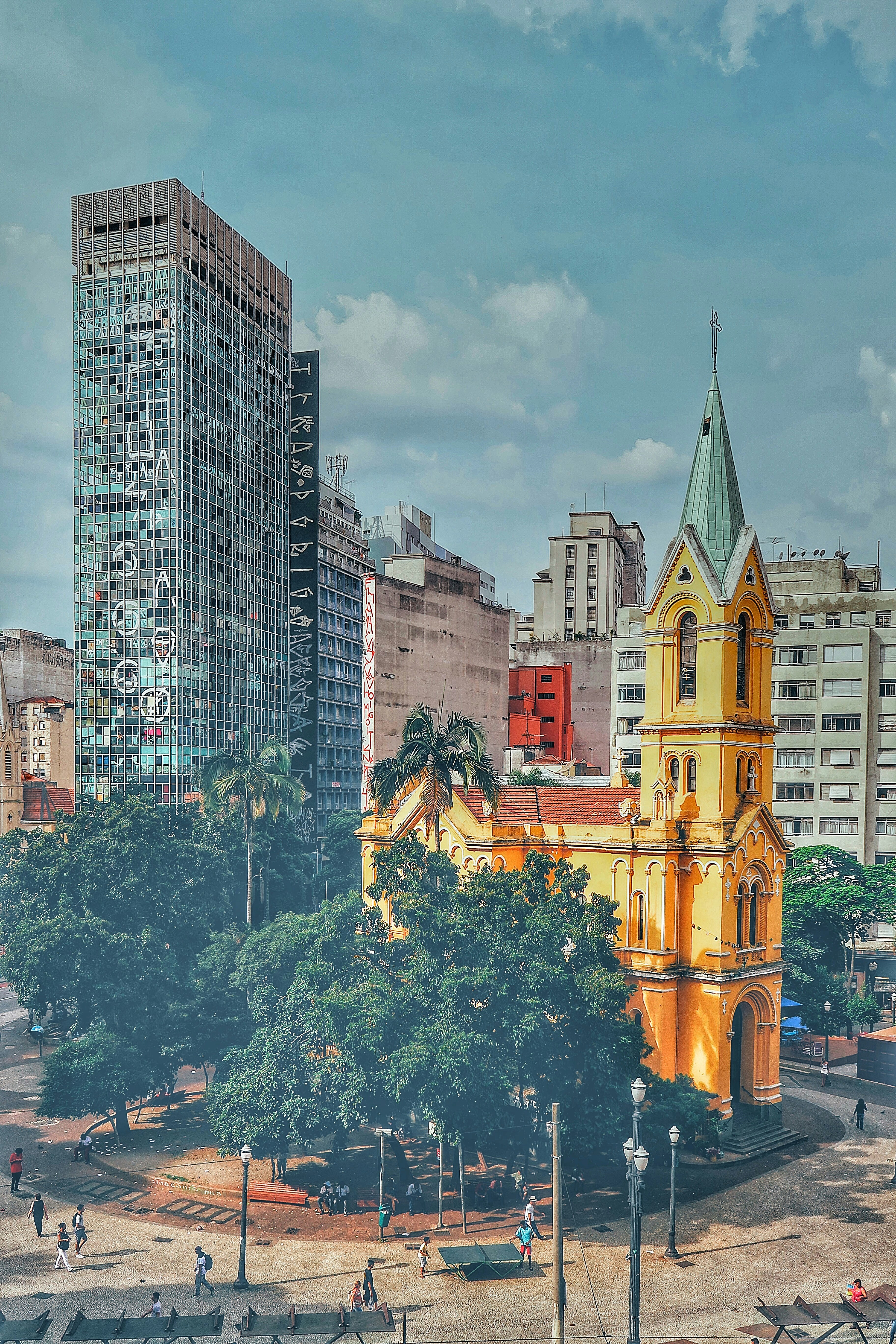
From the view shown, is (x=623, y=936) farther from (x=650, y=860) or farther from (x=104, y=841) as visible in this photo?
(x=104, y=841)

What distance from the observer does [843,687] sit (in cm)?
9262

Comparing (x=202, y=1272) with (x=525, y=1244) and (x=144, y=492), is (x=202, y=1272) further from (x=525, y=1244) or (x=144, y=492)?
(x=144, y=492)

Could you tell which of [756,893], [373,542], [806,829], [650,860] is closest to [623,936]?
[650,860]

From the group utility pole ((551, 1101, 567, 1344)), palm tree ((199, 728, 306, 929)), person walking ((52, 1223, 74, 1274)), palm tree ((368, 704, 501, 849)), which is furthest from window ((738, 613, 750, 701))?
person walking ((52, 1223, 74, 1274))

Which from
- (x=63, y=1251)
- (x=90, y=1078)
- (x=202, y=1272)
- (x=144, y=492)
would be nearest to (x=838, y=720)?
(x=144, y=492)

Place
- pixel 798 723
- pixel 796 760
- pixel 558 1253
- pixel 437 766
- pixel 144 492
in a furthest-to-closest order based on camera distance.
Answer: pixel 796 760 < pixel 798 723 < pixel 144 492 < pixel 437 766 < pixel 558 1253

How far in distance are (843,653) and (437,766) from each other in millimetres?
55425

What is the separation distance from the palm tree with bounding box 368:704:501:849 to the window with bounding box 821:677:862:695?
51.7m

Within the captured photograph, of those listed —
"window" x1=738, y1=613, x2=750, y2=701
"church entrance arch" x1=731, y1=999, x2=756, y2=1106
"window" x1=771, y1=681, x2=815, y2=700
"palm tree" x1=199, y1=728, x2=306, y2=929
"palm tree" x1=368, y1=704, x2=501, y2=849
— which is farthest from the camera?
"window" x1=771, y1=681, x2=815, y2=700

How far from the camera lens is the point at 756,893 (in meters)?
49.1

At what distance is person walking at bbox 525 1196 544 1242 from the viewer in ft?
119

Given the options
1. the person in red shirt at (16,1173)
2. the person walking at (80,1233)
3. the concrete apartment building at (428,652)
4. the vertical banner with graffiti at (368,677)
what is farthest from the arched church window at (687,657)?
the vertical banner with graffiti at (368,677)

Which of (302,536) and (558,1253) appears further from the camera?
(302,536)

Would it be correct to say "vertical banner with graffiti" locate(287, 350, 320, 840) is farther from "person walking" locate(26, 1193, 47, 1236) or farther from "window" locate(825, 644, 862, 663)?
"person walking" locate(26, 1193, 47, 1236)
